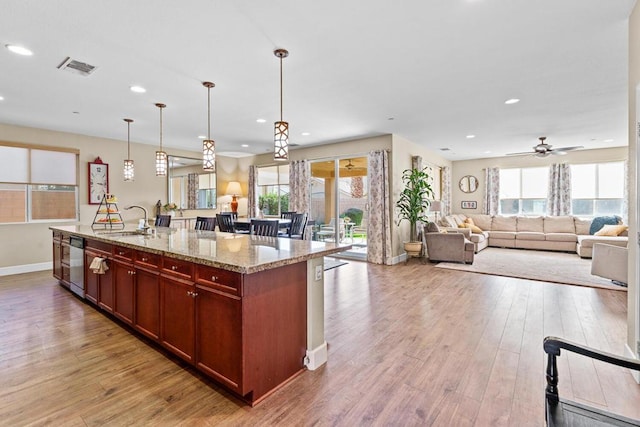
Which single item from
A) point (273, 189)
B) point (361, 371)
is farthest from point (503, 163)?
point (361, 371)

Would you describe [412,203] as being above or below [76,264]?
above

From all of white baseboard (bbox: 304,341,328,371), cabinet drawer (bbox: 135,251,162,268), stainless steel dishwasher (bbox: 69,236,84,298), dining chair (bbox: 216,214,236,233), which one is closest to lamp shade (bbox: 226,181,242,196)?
dining chair (bbox: 216,214,236,233)

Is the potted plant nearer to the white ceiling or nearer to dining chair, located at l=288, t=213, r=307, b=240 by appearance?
the white ceiling

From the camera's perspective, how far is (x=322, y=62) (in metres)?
3.10

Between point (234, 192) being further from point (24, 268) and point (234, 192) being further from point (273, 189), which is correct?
point (24, 268)

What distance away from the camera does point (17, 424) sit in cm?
177

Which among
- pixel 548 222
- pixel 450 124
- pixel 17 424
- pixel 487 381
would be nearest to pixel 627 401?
pixel 487 381

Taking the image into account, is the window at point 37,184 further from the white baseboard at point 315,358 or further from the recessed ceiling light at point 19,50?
the white baseboard at point 315,358

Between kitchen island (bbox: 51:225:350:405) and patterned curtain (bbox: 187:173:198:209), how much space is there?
5216 mm

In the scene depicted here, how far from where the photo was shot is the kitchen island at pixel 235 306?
6.24 ft

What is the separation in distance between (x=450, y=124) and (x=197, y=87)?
4180mm

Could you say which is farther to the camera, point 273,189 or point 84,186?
point 273,189

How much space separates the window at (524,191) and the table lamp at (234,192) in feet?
25.8

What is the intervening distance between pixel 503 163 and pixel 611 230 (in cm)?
334
